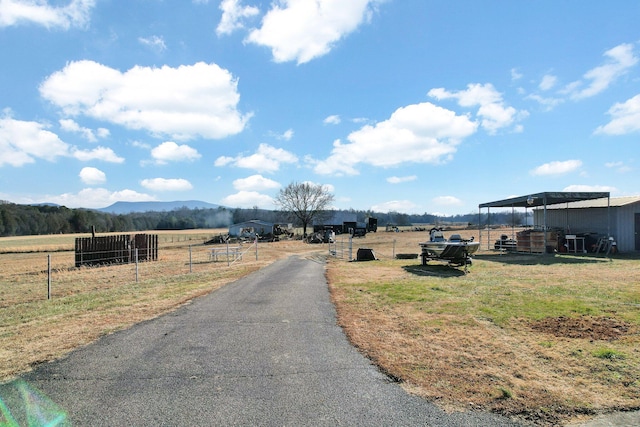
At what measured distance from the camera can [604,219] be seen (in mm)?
23766

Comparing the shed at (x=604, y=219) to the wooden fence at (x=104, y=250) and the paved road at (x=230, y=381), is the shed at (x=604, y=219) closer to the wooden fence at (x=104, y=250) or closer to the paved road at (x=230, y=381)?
the paved road at (x=230, y=381)

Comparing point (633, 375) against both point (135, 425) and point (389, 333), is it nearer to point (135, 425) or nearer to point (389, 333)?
point (389, 333)

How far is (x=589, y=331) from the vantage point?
640 centimetres

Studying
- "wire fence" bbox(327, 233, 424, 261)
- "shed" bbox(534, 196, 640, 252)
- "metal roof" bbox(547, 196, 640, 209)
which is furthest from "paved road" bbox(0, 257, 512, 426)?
"metal roof" bbox(547, 196, 640, 209)

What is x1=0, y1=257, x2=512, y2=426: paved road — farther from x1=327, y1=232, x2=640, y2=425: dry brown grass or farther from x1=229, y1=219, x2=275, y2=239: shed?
x1=229, y1=219, x2=275, y2=239: shed

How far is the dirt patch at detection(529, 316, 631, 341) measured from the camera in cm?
618

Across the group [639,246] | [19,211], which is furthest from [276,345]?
[19,211]

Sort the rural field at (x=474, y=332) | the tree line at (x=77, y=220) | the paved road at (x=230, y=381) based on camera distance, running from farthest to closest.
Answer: the tree line at (x=77, y=220)
the rural field at (x=474, y=332)
the paved road at (x=230, y=381)

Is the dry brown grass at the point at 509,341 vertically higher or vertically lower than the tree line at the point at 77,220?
lower

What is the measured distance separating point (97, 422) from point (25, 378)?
6.13 ft

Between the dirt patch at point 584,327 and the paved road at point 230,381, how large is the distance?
366cm

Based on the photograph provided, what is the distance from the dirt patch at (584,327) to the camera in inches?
243

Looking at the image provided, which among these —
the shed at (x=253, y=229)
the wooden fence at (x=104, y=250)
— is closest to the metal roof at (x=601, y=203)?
the wooden fence at (x=104, y=250)

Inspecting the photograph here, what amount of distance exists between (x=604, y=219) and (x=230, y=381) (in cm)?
2726
